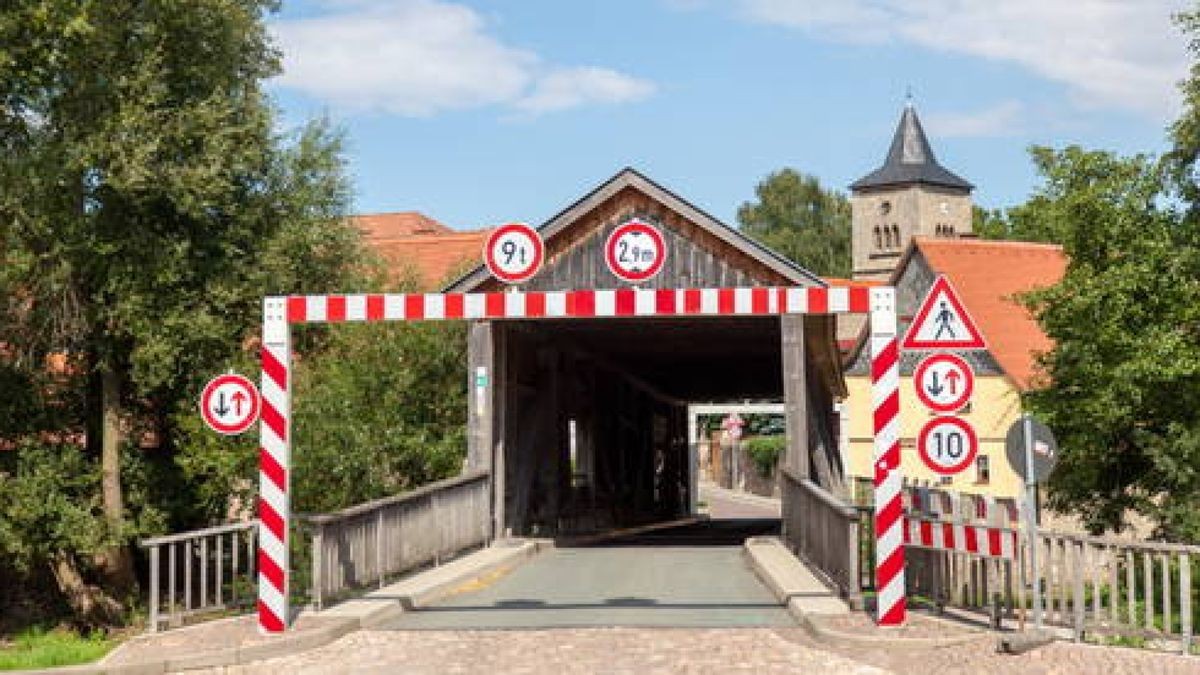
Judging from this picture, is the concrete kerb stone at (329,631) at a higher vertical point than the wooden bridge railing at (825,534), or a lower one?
lower

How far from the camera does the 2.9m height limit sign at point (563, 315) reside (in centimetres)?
1196

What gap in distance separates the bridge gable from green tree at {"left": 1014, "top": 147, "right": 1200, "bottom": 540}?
424 inches

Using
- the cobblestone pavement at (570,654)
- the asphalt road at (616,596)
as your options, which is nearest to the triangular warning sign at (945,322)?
the cobblestone pavement at (570,654)

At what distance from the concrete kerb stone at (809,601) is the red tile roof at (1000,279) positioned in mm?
32909

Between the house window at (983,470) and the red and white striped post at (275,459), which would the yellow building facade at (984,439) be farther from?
the red and white striped post at (275,459)

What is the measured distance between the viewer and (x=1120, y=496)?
30.8m

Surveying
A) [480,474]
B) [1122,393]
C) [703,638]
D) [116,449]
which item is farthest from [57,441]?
[1122,393]

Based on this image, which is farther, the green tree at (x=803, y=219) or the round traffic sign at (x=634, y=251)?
the green tree at (x=803, y=219)

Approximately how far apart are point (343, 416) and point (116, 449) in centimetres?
410

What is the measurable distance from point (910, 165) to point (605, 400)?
89.5 meters

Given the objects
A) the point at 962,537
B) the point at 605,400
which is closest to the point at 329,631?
the point at 962,537

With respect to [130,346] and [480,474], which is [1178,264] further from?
[130,346]

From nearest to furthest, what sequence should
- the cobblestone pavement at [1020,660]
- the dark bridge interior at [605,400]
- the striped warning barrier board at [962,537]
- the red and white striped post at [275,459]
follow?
the cobblestone pavement at [1020,660] < the striped warning barrier board at [962,537] < the red and white striped post at [275,459] < the dark bridge interior at [605,400]

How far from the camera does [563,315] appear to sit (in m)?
12.9
